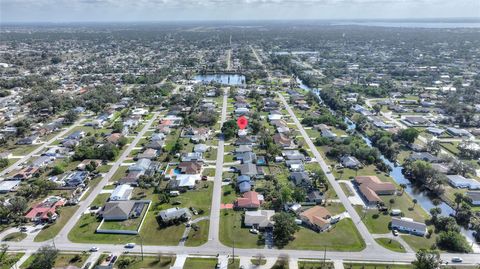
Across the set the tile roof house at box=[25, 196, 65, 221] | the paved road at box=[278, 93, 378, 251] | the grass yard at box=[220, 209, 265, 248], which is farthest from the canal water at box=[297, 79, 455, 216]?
the tile roof house at box=[25, 196, 65, 221]

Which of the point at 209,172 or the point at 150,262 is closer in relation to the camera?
the point at 150,262

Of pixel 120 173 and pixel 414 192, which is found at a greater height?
pixel 120 173

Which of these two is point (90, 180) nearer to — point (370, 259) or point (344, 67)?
point (370, 259)

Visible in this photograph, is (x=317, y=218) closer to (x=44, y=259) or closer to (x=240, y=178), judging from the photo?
(x=240, y=178)

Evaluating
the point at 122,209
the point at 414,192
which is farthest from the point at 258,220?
the point at 414,192

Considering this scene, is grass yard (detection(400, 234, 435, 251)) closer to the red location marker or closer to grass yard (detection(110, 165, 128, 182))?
grass yard (detection(110, 165, 128, 182))

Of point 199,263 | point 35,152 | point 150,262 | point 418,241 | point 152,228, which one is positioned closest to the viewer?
point 199,263

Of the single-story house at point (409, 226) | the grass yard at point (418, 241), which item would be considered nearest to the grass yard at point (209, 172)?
the single-story house at point (409, 226)
